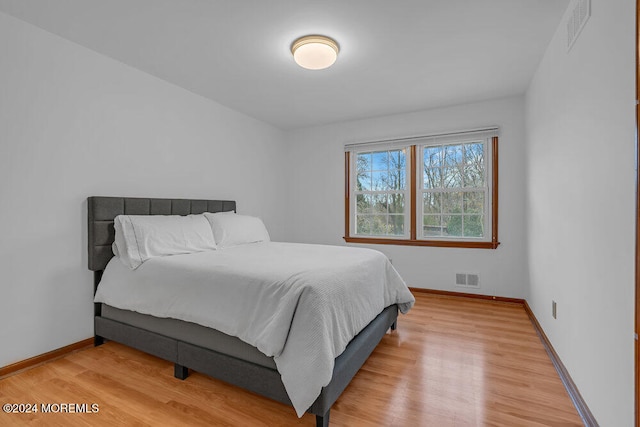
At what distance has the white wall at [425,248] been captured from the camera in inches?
141

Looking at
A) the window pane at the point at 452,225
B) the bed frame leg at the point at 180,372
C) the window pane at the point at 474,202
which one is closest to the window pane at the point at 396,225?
the window pane at the point at 452,225

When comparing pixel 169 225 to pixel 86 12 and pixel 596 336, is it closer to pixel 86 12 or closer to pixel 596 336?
pixel 86 12

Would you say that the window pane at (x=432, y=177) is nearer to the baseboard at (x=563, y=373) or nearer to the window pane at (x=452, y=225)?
the window pane at (x=452, y=225)

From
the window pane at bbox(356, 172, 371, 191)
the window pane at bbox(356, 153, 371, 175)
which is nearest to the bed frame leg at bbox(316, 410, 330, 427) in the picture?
the window pane at bbox(356, 172, 371, 191)

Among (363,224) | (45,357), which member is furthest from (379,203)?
(45,357)

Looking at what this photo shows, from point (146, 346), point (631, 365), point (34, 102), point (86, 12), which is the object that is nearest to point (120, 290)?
point (146, 346)

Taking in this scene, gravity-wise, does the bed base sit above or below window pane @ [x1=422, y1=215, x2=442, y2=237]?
below

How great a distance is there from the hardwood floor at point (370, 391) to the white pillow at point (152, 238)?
0.79m

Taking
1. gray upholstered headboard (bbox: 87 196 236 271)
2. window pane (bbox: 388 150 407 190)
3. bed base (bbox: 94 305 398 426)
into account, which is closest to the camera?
bed base (bbox: 94 305 398 426)

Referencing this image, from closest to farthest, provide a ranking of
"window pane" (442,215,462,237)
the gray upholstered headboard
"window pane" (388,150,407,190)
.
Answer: the gray upholstered headboard
"window pane" (442,215,462,237)
"window pane" (388,150,407,190)

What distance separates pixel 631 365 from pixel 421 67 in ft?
8.41

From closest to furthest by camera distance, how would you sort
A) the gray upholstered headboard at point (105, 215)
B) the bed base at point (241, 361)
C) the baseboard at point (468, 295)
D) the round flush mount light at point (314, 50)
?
the bed base at point (241, 361) < the round flush mount light at point (314, 50) < the gray upholstered headboard at point (105, 215) < the baseboard at point (468, 295)

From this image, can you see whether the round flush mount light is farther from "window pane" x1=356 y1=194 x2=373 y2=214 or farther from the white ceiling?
"window pane" x1=356 y1=194 x2=373 y2=214

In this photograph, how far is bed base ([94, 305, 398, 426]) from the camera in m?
1.58
